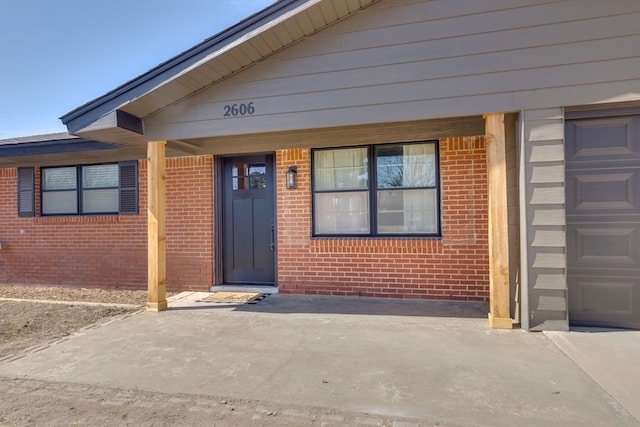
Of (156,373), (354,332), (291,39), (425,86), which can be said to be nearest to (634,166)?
(425,86)

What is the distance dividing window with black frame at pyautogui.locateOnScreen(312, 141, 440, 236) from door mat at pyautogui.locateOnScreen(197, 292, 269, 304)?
56.5 inches

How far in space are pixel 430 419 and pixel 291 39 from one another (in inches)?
166

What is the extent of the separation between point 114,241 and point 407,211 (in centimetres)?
555

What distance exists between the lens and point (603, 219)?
3936mm

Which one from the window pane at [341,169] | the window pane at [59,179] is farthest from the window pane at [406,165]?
the window pane at [59,179]

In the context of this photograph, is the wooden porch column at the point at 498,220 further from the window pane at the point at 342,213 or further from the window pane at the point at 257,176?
the window pane at the point at 257,176

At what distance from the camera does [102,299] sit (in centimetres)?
600

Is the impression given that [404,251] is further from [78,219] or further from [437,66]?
[78,219]

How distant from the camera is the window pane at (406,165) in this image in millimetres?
5586

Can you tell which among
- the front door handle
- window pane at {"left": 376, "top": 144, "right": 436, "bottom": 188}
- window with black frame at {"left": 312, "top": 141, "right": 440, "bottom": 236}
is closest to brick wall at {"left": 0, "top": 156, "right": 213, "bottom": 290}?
the front door handle

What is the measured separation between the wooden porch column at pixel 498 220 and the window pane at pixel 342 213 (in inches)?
85.0

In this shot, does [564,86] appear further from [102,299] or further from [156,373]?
[102,299]

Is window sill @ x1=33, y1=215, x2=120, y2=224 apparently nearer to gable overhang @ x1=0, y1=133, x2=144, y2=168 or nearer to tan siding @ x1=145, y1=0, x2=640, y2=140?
gable overhang @ x1=0, y1=133, x2=144, y2=168

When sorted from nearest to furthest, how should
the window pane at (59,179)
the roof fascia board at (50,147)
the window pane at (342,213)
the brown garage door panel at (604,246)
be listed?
the brown garage door panel at (604,246) < the window pane at (342,213) < the roof fascia board at (50,147) < the window pane at (59,179)
